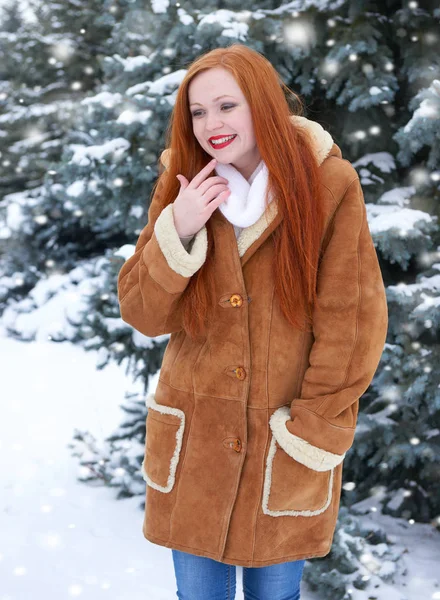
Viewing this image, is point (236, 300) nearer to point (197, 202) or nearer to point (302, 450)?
point (197, 202)

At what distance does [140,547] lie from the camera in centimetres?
316

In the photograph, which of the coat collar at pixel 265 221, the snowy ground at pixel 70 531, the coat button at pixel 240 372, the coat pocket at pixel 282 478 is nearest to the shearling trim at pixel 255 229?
the coat collar at pixel 265 221

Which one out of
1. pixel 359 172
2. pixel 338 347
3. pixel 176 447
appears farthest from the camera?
pixel 359 172

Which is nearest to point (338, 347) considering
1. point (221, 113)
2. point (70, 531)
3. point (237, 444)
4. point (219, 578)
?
point (237, 444)

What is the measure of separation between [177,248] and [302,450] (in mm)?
580

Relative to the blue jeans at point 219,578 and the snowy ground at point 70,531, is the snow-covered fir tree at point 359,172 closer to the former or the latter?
the snowy ground at point 70,531

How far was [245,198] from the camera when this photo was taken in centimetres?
155

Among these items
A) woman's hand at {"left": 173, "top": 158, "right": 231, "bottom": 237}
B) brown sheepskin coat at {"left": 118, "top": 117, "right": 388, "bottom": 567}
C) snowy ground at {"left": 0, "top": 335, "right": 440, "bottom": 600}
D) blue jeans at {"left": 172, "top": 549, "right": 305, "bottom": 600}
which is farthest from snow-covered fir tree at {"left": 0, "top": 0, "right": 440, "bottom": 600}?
woman's hand at {"left": 173, "top": 158, "right": 231, "bottom": 237}

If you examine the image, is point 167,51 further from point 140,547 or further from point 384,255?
point 140,547

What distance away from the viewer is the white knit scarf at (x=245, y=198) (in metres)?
1.51

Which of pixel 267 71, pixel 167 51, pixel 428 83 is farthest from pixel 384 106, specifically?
pixel 267 71

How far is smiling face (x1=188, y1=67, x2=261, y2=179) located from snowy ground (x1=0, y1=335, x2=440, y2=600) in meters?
2.11

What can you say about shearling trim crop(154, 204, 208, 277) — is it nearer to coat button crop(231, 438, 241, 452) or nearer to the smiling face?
the smiling face

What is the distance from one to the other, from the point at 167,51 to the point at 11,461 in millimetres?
2753
